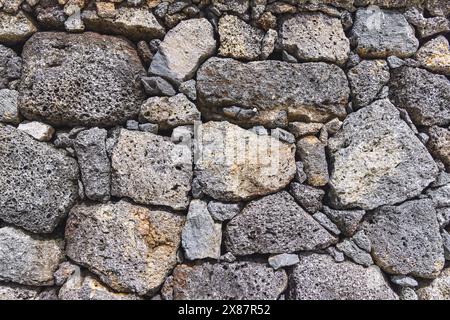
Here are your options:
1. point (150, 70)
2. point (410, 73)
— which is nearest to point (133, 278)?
point (150, 70)

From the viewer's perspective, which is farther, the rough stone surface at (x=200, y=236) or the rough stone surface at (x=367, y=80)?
the rough stone surface at (x=367, y=80)

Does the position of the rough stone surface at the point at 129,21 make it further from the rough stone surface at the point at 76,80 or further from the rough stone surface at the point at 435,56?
the rough stone surface at the point at 435,56

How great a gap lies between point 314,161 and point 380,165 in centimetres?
37

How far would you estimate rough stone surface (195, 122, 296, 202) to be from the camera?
1.83 m

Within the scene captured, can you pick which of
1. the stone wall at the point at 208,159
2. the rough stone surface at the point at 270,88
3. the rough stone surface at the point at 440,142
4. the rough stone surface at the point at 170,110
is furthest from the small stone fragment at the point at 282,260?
the rough stone surface at the point at 440,142

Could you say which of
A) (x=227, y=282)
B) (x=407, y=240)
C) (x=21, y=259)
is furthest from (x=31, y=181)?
(x=407, y=240)

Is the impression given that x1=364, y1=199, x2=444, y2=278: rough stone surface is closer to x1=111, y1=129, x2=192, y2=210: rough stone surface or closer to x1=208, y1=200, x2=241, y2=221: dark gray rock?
Result: x1=208, y1=200, x2=241, y2=221: dark gray rock

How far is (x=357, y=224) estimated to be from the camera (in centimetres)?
187

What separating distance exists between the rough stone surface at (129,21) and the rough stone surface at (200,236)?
3.36 feet

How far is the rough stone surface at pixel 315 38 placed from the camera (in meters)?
1.89

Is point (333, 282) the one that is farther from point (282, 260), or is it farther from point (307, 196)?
point (307, 196)
